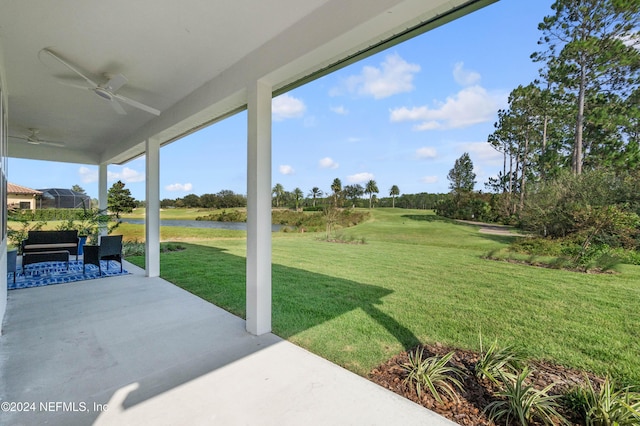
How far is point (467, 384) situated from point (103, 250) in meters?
5.71

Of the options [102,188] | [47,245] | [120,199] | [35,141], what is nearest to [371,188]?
[47,245]

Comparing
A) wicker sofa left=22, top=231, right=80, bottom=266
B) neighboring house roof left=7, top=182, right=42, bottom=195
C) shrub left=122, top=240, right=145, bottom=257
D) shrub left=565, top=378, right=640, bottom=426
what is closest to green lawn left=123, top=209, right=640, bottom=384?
shrub left=565, top=378, right=640, bottom=426

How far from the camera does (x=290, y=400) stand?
181 centimetres

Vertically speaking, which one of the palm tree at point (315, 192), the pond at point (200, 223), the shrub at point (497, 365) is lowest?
the shrub at point (497, 365)

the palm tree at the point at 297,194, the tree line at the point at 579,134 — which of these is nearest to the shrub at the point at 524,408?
the tree line at the point at 579,134

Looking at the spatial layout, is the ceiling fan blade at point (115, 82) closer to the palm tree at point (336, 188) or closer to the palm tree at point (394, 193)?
the palm tree at point (394, 193)

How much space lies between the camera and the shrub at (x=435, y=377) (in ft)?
6.30

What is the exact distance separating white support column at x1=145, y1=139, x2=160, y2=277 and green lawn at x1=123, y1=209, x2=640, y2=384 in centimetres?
59

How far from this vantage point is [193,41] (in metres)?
2.50

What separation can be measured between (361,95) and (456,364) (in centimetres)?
394

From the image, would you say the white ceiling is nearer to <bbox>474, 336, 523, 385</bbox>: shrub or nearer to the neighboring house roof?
<bbox>474, 336, 523, 385</bbox>: shrub

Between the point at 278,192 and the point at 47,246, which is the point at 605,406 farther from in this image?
the point at 47,246

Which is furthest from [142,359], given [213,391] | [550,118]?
[550,118]

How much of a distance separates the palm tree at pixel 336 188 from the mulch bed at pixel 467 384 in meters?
3.60
